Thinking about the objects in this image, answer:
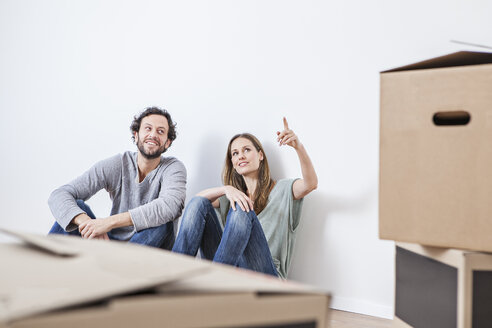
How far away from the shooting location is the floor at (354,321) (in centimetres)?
162

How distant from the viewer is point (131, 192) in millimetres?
1996

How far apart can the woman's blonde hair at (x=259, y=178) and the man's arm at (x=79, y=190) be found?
0.47 meters

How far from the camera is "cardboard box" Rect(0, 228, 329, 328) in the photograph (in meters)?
0.39

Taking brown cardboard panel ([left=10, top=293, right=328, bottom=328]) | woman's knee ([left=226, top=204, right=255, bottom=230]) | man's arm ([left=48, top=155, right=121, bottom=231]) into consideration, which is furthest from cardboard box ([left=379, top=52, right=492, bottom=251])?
man's arm ([left=48, top=155, right=121, bottom=231])

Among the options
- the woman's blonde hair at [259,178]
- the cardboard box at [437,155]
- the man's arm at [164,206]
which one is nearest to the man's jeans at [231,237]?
the man's arm at [164,206]

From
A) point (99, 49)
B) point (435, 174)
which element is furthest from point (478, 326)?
point (99, 49)

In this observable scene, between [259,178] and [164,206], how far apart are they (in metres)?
0.42

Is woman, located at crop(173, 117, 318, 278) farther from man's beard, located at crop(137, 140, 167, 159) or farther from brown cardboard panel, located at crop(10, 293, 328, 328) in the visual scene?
brown cardboard panel, located at crop(10, 293, 328, 328)

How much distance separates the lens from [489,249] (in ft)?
2.99

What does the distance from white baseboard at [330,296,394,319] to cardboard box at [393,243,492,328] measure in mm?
558

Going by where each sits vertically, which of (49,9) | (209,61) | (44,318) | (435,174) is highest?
(49,9)

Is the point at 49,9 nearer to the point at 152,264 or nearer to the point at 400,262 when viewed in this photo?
the point at 400,262

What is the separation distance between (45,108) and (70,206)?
123cm

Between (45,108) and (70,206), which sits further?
(45,108)
